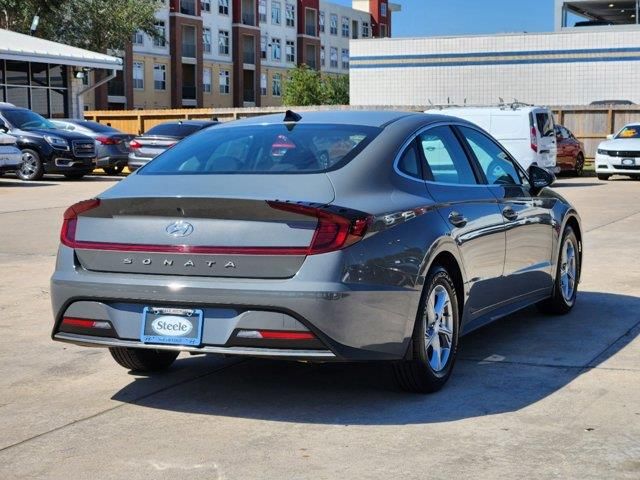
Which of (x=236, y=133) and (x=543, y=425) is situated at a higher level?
(x=236, y=133)

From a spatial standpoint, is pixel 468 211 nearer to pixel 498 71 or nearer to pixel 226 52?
pixel 498 71

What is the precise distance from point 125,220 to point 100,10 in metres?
53.2

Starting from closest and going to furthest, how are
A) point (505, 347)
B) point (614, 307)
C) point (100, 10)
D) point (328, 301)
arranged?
point (328, 301), point (505, 347), point (614, 307), point (100, 10)

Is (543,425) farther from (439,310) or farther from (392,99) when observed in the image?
(392,99)

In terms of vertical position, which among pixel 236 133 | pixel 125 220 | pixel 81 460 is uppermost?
pixel 236 133

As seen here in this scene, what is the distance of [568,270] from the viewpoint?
8094 millimetres

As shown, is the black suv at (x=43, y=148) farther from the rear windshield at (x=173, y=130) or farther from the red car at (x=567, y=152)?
the red car at (x=567, y=152)

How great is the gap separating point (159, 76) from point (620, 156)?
46.5 metres

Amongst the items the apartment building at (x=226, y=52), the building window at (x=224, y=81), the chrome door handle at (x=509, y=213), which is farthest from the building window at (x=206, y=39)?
the chrome door handle at (x=509, y=213)

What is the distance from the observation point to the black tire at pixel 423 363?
216 inches

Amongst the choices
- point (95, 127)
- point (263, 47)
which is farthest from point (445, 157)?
point (263, 47)

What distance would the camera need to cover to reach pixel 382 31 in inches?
3873

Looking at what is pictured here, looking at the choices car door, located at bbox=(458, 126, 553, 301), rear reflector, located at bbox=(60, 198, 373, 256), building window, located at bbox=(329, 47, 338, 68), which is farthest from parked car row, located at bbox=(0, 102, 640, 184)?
building window, located at bbox=(329, 47, 338, 68)

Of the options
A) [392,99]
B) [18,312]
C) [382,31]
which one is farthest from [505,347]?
[382,31]
